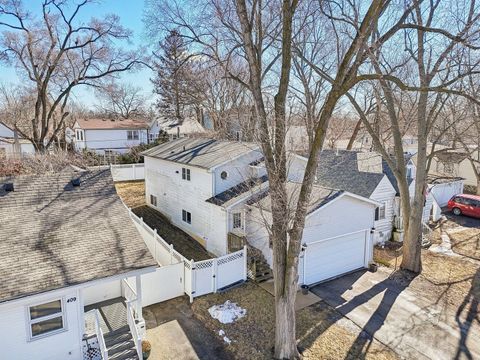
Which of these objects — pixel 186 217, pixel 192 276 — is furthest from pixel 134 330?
pixel 186 217

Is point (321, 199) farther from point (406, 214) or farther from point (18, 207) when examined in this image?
point (18, 207)

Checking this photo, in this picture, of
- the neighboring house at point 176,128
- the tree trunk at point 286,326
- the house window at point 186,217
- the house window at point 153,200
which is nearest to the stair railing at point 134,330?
the tree trunk at point 286,326

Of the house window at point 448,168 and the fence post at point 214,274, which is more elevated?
the house window at point 448,168

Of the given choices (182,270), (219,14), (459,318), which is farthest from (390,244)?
(219,14)

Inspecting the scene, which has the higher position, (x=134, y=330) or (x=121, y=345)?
(x=134, y=330)

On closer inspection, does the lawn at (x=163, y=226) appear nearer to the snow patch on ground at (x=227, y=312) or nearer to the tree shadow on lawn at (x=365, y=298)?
the snow patch on ground at (x=227, y=312)

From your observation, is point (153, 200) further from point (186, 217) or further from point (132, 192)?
point (186, 217)
